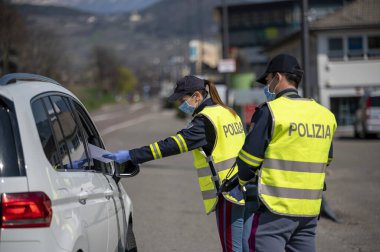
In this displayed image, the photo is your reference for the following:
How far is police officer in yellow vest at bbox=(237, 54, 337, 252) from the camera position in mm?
4758

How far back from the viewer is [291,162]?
479cm

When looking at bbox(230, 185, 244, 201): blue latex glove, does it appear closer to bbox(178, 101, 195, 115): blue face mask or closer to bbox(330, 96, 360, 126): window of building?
bbox(178, 101, 195, 115): blue face mask

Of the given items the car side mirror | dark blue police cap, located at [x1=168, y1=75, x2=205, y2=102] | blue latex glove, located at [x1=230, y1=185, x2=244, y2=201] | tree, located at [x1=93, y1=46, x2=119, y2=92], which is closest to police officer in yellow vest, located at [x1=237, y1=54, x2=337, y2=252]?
blue latex glove, located at [x1=230, y1=185, x2=244, y2=201]

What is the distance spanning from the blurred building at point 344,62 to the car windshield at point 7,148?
41119 millimetres

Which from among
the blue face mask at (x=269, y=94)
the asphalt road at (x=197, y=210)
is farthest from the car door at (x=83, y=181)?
the asphalt road at (x=197, y=210)

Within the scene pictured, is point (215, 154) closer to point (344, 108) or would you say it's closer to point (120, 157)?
point (120, 157)

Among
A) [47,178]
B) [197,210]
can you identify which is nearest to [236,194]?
[47,178]

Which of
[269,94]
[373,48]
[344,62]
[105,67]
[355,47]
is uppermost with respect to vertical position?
[269,94]

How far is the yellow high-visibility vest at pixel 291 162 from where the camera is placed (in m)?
4.76

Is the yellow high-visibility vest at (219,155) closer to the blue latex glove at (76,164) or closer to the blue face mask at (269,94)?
the blue face mask at (269,94)

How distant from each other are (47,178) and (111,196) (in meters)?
1.72

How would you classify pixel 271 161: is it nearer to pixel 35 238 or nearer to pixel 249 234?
pixel 249 234

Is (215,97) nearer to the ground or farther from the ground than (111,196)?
farther from the ground

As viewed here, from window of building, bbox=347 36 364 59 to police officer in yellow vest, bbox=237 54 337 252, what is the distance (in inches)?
1620
